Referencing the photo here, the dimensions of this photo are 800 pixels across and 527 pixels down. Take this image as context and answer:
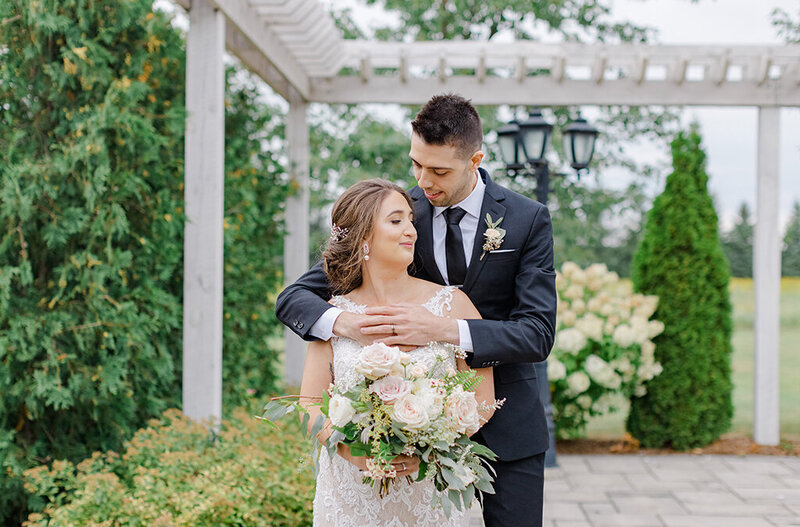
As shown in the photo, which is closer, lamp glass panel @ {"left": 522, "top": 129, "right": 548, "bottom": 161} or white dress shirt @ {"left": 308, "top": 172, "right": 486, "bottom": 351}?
white dress shirt @ {"left": 308, "top": 172, "right": 486, "bottom": 351}

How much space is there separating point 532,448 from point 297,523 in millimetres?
1692

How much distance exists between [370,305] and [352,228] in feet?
0.80

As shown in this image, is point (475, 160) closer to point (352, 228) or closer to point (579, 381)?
point (352, 228)

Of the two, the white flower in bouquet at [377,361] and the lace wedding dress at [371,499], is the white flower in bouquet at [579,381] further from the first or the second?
the white flower in bouquet at [377,361]

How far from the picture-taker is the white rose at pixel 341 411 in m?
1.92

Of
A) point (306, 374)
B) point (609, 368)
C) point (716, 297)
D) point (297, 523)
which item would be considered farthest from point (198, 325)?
point (716, 297)

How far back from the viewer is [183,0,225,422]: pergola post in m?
4.24

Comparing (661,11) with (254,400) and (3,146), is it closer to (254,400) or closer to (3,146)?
(254,400)

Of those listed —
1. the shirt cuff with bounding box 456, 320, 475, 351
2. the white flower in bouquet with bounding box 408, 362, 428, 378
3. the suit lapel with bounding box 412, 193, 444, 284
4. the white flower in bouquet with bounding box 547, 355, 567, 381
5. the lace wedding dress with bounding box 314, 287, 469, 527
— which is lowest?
the white flower in bouquet with bounding box 547, 355, 567, 381

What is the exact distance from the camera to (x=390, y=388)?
6.35 ft

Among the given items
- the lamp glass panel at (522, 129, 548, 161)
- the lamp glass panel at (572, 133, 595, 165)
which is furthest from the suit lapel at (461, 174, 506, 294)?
the lamp glass panel at (572, 133, 595, 165)

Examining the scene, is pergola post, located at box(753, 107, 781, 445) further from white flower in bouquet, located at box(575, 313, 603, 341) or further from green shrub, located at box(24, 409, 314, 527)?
green shrub, located at box(24, 409, 314, 527)

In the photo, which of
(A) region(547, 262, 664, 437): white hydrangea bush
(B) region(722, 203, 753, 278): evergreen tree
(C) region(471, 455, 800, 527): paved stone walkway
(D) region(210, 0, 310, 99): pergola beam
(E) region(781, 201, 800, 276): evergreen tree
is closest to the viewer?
(D) region(210, 0, 310, 99): pergola beam

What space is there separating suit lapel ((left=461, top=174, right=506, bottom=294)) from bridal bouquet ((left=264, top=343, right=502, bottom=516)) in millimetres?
406
